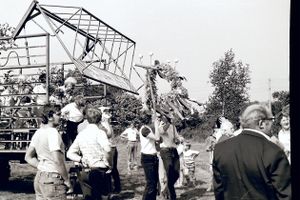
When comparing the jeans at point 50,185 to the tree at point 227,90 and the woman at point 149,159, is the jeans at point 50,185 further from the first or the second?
the tree at point 227,90

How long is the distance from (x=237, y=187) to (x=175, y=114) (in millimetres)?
4718

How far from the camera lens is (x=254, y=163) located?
123 inches

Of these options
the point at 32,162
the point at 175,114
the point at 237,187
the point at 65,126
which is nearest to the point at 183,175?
the point at 175,114

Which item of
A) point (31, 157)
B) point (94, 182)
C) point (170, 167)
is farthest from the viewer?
point (170, 167)

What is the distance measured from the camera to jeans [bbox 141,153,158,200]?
6441 mm

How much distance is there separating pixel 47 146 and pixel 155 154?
238 centimetres

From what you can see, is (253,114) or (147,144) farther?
(147,144)

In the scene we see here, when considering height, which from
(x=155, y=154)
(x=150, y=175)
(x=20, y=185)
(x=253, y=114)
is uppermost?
(x=253, y=114)

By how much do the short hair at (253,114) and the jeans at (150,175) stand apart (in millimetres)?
3273

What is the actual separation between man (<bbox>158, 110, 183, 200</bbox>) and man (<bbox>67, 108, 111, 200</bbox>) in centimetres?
180

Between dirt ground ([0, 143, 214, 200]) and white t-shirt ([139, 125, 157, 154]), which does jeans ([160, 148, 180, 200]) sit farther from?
dirt ground ([0, 143, 214, 200])

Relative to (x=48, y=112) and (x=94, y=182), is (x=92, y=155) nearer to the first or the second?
(x=94, y=182)

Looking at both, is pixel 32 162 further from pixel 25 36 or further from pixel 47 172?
pixel 25 36

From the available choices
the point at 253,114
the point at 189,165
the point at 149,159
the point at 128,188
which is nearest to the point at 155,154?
the point at 149,159
